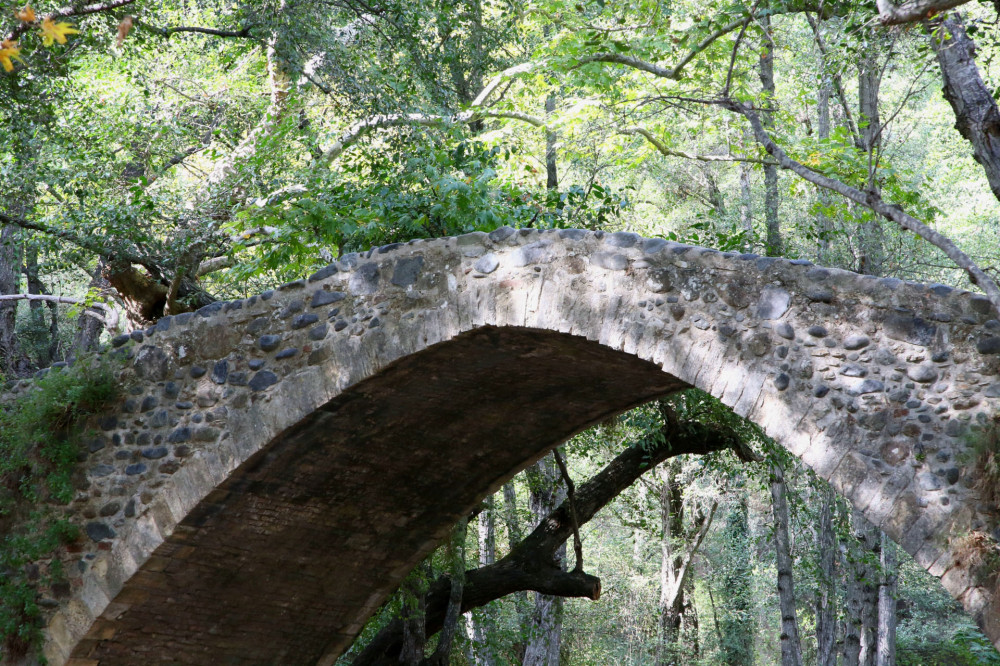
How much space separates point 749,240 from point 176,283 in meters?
4.76

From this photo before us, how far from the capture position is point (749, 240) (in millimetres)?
8242

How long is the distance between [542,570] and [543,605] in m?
2.34

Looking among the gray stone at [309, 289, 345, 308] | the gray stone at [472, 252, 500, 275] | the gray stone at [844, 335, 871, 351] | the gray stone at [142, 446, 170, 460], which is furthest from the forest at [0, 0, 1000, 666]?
the gray stone at [472, 252, 500, 275]

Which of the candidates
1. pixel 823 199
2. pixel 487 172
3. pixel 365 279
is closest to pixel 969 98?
pixel 487 172

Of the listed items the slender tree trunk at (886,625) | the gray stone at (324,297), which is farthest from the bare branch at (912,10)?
the slender tree trunk at (886,625)

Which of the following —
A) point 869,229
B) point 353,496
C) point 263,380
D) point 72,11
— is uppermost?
point 869,229

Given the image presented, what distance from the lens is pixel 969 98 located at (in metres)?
5.30

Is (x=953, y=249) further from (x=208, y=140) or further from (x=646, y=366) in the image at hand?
(x=208, y=140)

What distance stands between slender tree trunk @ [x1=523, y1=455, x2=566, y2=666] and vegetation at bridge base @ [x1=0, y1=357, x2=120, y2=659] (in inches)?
191

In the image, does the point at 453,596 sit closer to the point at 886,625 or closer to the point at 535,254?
the point at 535,254

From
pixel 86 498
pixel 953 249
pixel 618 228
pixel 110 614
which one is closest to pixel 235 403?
pixel 86 498

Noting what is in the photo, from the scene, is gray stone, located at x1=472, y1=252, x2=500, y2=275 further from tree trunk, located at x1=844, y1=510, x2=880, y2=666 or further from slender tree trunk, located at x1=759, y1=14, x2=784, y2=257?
tree trunk, located at x1=844, y1=510, x2=880, y2=666

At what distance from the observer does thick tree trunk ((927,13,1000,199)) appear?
17.2 ft

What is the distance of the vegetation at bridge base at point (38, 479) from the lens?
569cm
